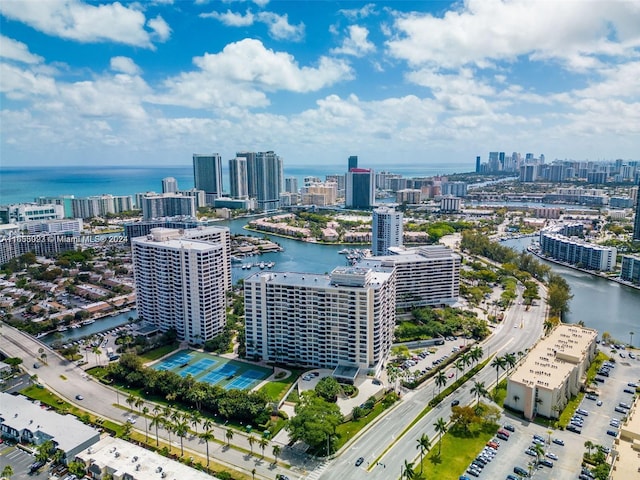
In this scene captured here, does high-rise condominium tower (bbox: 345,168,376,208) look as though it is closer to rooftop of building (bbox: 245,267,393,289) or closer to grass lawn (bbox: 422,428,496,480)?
rooftop of building (bbox: 245,267,393,289)

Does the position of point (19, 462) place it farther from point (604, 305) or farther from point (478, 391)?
point (604, 305)

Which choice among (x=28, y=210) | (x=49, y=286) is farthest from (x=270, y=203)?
(x=49, y=286)

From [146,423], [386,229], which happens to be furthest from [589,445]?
[386,229]

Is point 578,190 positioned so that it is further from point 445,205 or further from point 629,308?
point 629,308

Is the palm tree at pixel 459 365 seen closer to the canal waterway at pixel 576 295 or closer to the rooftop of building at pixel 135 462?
the canal waterway at pixel 576 295

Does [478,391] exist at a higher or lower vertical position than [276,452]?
higher

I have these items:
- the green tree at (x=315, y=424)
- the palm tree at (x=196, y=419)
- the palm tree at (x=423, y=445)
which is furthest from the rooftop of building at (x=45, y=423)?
the palm tree at (x=423, y=445)
